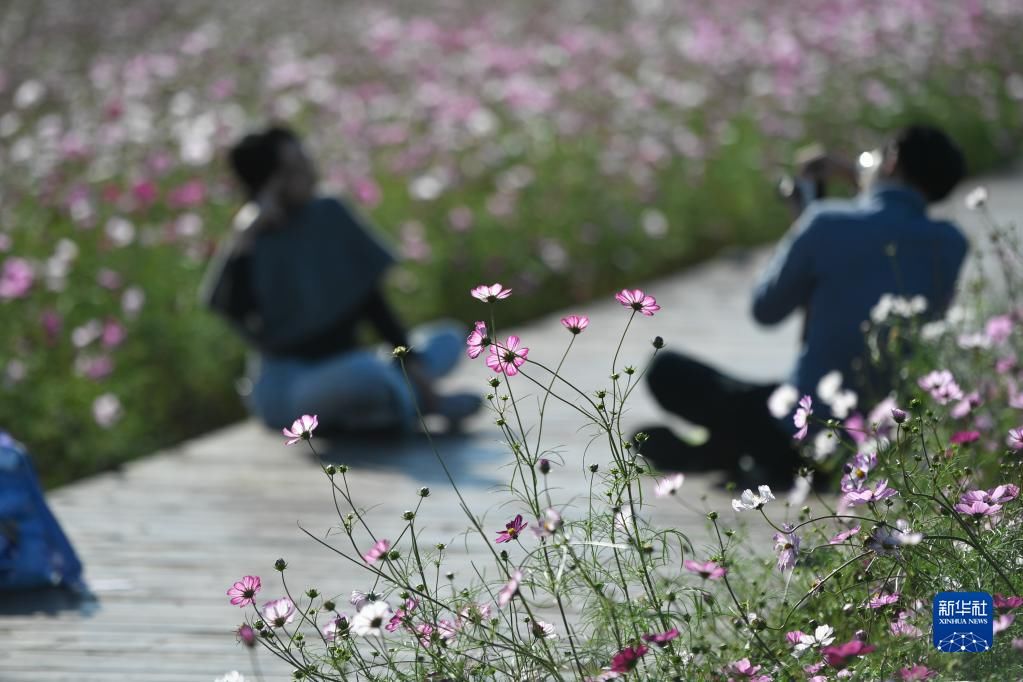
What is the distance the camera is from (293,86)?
35.9ft

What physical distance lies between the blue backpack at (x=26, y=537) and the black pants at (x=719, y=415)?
167cm

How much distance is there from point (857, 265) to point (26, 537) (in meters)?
2.08

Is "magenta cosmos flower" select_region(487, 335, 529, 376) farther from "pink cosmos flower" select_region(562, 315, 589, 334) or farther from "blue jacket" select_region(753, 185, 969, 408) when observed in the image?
"blue jacket" select_region(753, 185, 969, 408)

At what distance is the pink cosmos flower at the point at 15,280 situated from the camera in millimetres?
6137

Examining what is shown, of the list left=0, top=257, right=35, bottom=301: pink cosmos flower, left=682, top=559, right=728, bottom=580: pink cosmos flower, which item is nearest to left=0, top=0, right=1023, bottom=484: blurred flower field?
left=0, top=257, right=35, bottom=301: pink cosmos flower

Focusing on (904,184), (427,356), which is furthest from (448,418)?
(904,184)

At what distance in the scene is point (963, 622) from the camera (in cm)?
244

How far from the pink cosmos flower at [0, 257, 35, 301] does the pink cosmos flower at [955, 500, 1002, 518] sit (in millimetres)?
4283

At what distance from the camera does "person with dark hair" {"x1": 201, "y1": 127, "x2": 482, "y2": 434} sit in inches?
223

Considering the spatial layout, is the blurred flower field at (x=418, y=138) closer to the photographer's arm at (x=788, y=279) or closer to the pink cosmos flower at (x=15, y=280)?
the pink cosmos flower at (x=15, y=280)

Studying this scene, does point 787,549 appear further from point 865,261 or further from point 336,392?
point 336,392

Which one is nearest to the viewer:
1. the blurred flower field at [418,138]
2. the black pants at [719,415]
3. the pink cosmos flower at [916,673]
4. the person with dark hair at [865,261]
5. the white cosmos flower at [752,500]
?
the pink cosmos flower at [916,673]

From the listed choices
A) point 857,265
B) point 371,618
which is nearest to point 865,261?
point 857,265

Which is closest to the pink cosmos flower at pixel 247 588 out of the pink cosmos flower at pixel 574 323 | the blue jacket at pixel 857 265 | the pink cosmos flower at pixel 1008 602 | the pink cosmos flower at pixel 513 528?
the pink cosmos flower at pixel 513 528
